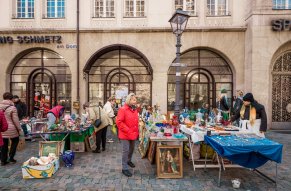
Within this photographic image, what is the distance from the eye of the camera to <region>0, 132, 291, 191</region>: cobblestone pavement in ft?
15.9

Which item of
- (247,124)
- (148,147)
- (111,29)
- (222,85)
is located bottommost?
(148,147)

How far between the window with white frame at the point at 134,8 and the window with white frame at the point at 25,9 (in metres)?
5.43

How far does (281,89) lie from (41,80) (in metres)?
13.4

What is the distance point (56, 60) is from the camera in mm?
13250

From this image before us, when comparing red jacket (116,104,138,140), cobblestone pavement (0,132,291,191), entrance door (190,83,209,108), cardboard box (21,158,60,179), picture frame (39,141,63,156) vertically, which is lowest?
cobblestone pavement (0,132,291,191)

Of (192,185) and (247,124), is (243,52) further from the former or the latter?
(192,185)

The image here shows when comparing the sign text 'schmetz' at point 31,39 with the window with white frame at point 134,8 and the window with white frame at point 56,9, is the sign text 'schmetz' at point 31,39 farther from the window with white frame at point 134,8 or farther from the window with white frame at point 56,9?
the window with white frame at point 134,8

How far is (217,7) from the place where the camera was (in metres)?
12.8

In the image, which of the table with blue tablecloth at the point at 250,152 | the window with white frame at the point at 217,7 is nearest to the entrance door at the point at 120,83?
the window with white frame at the point at 217,7

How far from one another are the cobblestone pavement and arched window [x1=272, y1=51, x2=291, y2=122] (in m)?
6.29

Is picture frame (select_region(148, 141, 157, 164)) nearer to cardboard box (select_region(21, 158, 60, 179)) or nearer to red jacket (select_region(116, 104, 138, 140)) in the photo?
red jacket (select_region(116, 104, 138, 140))

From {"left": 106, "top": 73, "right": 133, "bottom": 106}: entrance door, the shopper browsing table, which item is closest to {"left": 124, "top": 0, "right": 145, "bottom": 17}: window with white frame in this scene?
{"left": 106, "top": 73, "right": 133, "bottom": 106}: entrance door

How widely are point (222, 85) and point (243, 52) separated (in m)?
2.11

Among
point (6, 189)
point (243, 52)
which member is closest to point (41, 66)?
point (6, 189)
